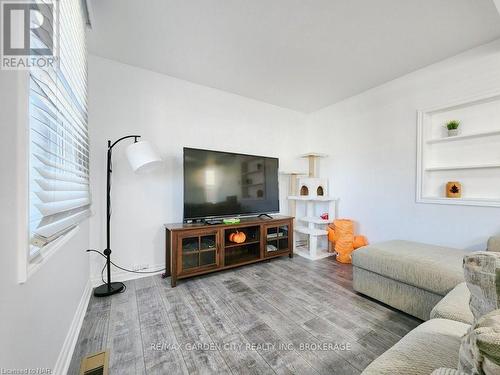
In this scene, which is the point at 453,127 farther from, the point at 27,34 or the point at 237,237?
the point at 27,34

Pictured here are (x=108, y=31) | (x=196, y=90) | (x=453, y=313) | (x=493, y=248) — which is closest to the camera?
(x=453, y=313)

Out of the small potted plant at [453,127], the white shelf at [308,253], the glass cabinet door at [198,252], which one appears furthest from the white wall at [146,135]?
the small potted plant at [453,127]

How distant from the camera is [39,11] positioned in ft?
2.84

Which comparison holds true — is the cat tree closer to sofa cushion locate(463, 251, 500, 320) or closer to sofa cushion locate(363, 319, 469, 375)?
sofa cushion locate(363, 319, 469, 375)

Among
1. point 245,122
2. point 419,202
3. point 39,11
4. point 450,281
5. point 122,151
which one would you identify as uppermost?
point 245,122

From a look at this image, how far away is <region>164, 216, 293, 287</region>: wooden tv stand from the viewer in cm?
220

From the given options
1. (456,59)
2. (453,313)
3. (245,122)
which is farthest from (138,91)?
(456,59)

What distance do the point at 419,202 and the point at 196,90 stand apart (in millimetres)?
3053

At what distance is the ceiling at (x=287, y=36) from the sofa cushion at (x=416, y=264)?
1.92m

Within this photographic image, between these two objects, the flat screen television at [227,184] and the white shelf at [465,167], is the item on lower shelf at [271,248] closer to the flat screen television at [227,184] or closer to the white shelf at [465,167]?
the flat screen television at [227,184]

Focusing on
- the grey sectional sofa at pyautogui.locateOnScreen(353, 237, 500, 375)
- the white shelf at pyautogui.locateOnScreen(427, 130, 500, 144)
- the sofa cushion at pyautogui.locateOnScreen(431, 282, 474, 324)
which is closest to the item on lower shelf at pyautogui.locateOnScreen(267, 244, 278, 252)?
the grey sectional sofa at pyautogui.locateOnScreen(353, 237, 500, 375)

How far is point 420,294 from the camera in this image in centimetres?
158

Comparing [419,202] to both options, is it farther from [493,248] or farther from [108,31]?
[108,31]

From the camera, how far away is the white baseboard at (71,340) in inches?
44.3
